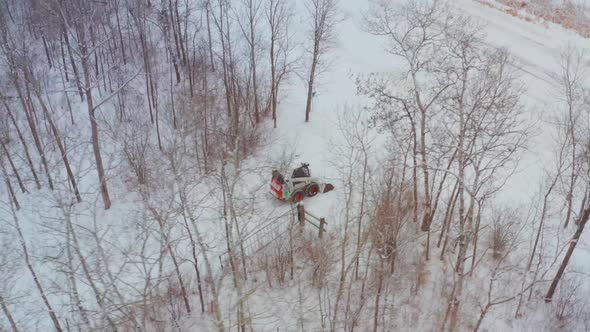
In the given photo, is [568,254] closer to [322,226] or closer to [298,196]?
[322,226]

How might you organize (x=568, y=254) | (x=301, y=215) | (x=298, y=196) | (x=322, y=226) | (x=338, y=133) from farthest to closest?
(x=338, y=133) → (x=298, y=196) → (x=301, y=215) → (x=322, y=226) → (x=568, y=254)

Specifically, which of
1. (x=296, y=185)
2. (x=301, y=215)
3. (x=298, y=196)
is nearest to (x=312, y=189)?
(x=298, y=196)

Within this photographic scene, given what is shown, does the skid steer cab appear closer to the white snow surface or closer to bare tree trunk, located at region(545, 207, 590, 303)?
the white snow surface

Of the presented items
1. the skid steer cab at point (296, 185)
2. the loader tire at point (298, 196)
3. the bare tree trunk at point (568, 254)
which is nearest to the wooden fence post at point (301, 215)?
the skid steer cab at point (296, 185)

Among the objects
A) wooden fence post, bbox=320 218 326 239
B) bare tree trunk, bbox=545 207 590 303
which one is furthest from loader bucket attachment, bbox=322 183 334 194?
bare tree trunk, bbox=545 207 590 303

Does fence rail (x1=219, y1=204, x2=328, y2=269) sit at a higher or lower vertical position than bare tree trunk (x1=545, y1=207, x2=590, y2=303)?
lower

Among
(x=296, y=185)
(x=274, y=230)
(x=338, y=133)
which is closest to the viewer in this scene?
(x=274, y=230)

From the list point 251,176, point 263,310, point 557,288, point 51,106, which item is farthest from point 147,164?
point 557,288

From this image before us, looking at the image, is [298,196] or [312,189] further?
[312,189]
